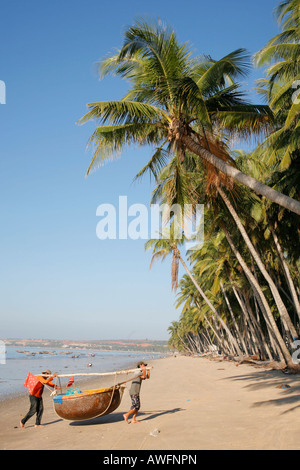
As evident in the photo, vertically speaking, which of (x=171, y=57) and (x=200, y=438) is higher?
(x=171, y=57)

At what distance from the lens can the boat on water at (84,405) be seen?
790cm

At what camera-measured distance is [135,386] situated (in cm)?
809

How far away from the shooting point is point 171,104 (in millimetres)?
9797

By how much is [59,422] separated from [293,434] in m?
5.66

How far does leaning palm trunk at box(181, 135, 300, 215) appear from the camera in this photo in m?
6.88

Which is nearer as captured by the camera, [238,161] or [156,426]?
[156,426]

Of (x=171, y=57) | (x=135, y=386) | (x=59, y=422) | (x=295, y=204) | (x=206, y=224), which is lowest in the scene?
(x=59, y=422)

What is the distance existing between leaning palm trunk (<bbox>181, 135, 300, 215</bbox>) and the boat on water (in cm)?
554

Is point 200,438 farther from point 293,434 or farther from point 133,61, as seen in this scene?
point 133,61

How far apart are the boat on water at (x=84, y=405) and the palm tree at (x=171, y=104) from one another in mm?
5823
